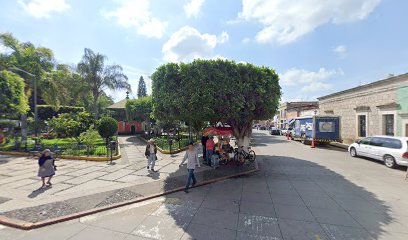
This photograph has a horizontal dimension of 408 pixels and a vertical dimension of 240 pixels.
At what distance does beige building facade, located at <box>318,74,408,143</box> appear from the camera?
15.2 metres

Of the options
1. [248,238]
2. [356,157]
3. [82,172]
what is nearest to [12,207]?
[82,172]

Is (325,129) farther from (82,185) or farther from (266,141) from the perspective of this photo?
(82,185)

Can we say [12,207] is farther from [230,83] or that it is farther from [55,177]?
[230,83]

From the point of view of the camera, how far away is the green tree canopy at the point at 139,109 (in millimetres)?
29266

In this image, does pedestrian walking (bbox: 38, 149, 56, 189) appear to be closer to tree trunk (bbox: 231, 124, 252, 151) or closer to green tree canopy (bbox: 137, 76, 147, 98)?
tree trunk (bbox: 231, 124, 252, 151)

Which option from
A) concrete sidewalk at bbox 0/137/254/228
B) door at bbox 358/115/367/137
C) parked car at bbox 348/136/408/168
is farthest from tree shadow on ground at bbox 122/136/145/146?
door at bbox 358/115/367/137

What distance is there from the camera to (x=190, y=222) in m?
5.24

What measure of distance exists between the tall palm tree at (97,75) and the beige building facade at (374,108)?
95.9 ft

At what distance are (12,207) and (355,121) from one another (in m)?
25.6

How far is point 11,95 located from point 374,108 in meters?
30.9

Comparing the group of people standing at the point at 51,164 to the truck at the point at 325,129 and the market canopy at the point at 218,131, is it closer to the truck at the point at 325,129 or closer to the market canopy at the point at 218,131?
A: the market canopy at the point at 218,131

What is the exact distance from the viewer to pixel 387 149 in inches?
446

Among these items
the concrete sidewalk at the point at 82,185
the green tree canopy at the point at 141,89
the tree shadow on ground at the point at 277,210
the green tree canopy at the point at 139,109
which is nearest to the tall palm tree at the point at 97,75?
the green tree canopy at the point at 139,109

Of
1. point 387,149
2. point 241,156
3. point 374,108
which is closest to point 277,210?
point 241,156
